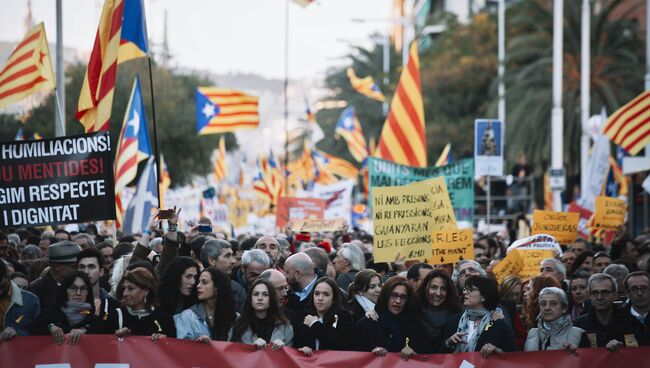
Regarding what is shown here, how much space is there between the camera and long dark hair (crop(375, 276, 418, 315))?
879cm

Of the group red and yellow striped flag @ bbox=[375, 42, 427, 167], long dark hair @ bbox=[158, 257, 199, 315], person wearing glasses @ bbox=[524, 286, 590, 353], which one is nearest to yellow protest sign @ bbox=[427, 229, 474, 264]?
person wearing glasses @ bbox=[524, 286, 590, 353]

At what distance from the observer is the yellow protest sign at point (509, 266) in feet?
38.8

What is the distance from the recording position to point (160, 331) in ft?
27.5

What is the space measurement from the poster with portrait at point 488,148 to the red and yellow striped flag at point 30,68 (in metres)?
9.16

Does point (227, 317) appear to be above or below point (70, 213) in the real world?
below

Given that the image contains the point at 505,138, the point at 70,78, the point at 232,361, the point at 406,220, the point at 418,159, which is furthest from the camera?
the point at 70,78

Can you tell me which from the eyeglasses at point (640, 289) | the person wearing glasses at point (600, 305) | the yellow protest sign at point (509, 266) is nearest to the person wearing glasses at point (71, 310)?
the person wearing glasses at point (600, 305)

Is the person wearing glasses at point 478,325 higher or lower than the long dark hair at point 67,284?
lower

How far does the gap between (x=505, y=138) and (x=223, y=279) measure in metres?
28.3

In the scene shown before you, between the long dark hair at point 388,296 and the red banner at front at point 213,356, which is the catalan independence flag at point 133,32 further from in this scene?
the red banner at front at point 213,356

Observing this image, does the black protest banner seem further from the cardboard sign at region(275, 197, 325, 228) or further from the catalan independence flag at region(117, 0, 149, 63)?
the cardboard sign at region(275, 197, 325, 228)

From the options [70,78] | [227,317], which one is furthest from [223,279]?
[70,78]

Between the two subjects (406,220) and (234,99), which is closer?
(406,220)

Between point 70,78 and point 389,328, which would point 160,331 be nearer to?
point 389,328
